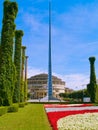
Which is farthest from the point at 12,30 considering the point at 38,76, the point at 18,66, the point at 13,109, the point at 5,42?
the point at 38,76

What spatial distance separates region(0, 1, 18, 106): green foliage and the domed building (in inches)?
4788

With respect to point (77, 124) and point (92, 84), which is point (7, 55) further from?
point (92, 84)

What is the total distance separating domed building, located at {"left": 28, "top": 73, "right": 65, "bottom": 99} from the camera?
148m

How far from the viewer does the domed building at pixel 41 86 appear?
484 feet

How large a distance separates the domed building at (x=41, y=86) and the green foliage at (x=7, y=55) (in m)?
122

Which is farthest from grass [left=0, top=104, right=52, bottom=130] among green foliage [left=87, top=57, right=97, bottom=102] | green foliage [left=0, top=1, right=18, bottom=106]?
green foliage [left=87, top=57, right=97, bottom=102]

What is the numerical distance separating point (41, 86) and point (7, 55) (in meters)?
131

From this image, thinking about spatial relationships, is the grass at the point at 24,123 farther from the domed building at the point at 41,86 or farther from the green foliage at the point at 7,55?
the domed building at the point at 41,86

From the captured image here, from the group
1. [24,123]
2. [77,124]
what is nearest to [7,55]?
[24,123]

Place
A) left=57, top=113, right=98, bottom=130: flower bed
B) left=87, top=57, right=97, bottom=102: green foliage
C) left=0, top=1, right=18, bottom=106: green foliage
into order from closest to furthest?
left=57, top=113, right=98, bottom=130: flower bed → left=0, top=1, right=18, bottom=106: green foliage → left=87, top=57, right=97, bottom=102: green foliage

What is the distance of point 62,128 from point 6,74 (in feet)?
39.5

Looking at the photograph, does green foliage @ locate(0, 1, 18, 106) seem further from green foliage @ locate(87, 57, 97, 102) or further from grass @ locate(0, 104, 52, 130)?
green foliage @ locate(87, 57, 97, 102)

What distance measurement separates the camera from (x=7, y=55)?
926 inches

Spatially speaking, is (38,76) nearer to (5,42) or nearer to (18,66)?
(18,66)
